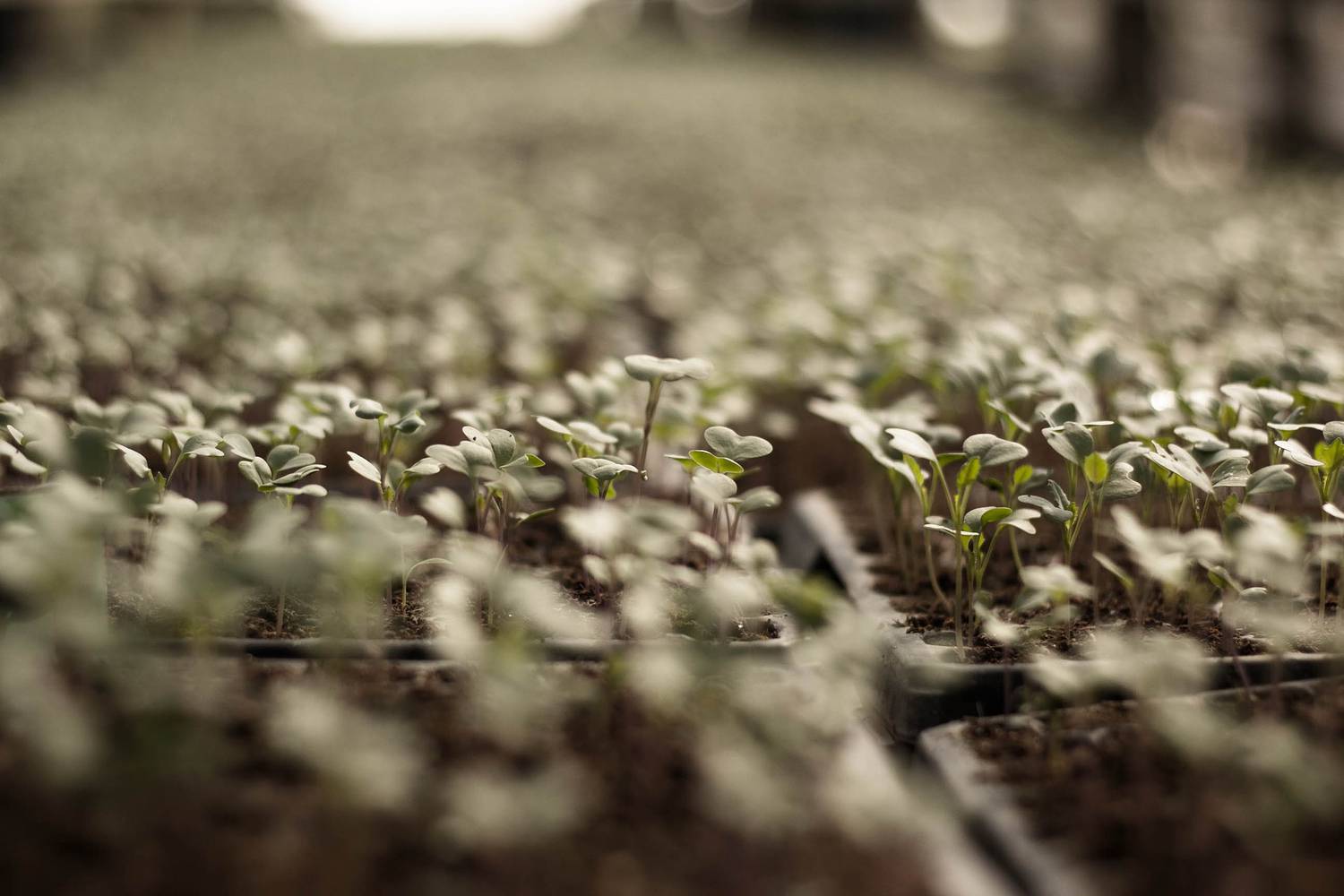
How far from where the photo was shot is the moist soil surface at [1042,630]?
1.78m

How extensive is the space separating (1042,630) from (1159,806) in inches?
18.7

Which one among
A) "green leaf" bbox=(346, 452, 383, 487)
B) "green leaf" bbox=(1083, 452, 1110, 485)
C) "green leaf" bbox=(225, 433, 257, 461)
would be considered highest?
"green leaf" bbox=(225, 433, 257, 461)

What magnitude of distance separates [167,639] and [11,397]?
149cm

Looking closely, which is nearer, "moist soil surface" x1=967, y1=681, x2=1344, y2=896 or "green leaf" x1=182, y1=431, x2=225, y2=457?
"moist soil surface" x1=967, y1=681, x2=1344, y2=896

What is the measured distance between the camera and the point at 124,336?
2895mm

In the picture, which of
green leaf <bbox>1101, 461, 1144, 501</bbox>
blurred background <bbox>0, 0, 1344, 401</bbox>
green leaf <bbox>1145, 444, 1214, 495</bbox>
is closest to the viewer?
green leaf <bbox>1145, 444, 1214, 495</bbox>

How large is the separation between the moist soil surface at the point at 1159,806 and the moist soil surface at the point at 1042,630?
152 millimetres

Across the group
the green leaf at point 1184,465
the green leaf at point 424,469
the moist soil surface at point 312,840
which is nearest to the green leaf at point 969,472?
the green leaf at point 1184,465

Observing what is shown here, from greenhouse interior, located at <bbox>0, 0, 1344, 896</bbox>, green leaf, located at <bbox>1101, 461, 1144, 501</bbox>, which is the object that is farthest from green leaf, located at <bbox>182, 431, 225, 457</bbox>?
green leaf, located at <bbox>1101, 461, 1144, 501</bbox>

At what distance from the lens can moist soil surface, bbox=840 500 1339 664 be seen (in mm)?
1780

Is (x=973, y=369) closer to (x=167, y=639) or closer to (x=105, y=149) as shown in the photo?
(x=167, y=639)

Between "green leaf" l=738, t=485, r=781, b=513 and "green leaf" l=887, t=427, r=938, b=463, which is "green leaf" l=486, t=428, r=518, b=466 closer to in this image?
"green leaf" l=738, t=485, r=781, b=513

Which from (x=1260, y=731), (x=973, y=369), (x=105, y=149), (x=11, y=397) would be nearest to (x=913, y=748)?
(x=1260, y=731)

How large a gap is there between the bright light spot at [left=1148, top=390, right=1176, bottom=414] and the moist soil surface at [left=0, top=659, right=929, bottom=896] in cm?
107
